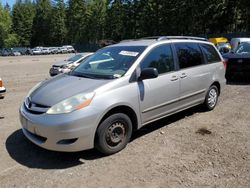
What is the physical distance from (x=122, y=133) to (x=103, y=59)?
63.7 inches

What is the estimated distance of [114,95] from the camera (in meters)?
5.23

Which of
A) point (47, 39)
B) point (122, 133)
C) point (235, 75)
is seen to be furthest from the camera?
point (47, 39)

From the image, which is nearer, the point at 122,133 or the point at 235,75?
the point at 122,133

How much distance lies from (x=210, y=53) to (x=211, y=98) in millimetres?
1081

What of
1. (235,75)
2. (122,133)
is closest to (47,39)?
(235,75)

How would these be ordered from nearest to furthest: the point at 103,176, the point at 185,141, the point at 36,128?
the point at 103,176, the point at 36,128, the point at 185,141

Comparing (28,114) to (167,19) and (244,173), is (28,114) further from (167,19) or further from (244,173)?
(167,19)

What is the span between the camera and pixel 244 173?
467 cm

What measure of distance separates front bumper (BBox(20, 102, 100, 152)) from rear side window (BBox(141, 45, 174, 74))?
1557mm

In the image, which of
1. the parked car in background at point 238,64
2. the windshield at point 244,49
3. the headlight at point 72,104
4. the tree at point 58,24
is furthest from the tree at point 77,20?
the headlight at point 72,104

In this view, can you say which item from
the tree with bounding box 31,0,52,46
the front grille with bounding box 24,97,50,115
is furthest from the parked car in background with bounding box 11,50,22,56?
the front grille with bounding box 24,97,50,115

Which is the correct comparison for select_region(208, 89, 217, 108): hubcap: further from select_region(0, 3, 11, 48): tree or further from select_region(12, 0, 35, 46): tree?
select_region(12, 0, 35, 46): tree

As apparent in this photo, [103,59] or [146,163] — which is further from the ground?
[103,59]

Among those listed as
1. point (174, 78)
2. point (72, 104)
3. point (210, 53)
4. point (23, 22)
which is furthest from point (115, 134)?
point (23, 22)
